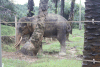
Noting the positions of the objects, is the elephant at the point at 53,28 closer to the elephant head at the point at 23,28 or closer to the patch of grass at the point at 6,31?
the elephant head at the point at 23,28

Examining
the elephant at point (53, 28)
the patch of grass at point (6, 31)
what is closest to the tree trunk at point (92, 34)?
the elephant at point (53, 28)

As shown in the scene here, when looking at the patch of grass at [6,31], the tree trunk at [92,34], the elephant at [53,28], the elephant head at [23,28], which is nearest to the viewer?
the tree trunk at [92,34]

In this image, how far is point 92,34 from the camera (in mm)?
2518

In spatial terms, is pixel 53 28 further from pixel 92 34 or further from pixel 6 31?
pixel 92 34

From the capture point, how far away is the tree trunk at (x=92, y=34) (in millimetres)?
2500

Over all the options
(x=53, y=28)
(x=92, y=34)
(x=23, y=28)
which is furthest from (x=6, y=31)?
(x=92, y=34)

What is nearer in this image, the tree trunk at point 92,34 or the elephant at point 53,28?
the tree trunk at point 92,34

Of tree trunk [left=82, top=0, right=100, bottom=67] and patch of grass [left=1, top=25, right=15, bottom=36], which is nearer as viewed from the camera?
tree trunk [left=82, top=0, right=100, bottom=67]

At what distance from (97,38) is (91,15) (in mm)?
456

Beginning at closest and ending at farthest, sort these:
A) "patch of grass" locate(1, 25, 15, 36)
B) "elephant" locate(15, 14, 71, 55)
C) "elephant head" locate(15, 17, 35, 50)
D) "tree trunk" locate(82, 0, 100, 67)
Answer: "tree trunk" locate(82, 0, 100, 67)
"elephant" locate(15, 14, 71, 55)
"elephant head" locate(15, 17, 35, 50)
"patch of grass" locate(1, 25, 15, 36)

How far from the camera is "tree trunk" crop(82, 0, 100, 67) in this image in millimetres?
2500

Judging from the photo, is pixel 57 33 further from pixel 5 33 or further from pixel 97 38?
pixel 97 38

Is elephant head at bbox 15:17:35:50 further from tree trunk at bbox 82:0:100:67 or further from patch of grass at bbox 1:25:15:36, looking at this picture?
tree trunk at bbox 82:0:100:67

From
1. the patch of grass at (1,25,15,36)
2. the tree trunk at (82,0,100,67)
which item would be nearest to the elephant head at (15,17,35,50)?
the patch of grass at (1,25,15,36)
